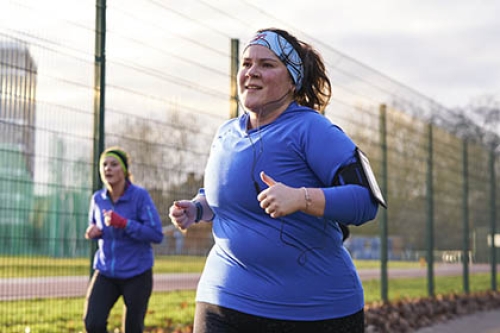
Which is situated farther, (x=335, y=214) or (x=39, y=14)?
(x=39, y=14)

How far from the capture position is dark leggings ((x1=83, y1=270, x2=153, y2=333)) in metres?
6.51

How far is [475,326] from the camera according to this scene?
1182cm

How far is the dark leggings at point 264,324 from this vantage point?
317 cm

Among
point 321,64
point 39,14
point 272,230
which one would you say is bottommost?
point 272,230

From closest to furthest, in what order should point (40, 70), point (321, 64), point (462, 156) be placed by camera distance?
point (321, 64) < point (40, 70) < point (462, 156)

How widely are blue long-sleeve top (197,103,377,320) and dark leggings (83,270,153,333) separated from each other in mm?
3399

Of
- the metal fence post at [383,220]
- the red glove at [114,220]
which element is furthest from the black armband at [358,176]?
the metal fence post at [383,220]

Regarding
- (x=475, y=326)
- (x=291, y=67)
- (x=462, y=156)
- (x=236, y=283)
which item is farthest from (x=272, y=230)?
(x=462, y=156)

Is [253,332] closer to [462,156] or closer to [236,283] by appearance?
[236,283]

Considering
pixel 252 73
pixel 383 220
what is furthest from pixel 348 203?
pixel 383 220

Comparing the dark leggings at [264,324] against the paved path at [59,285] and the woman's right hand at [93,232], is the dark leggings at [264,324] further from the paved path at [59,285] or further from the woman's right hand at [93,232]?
the paved path at [59,285]

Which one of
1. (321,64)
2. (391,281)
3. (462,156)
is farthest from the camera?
(391,281)

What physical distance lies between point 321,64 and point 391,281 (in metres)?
16.4

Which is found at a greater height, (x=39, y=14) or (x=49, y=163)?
(x=39, y=14)
